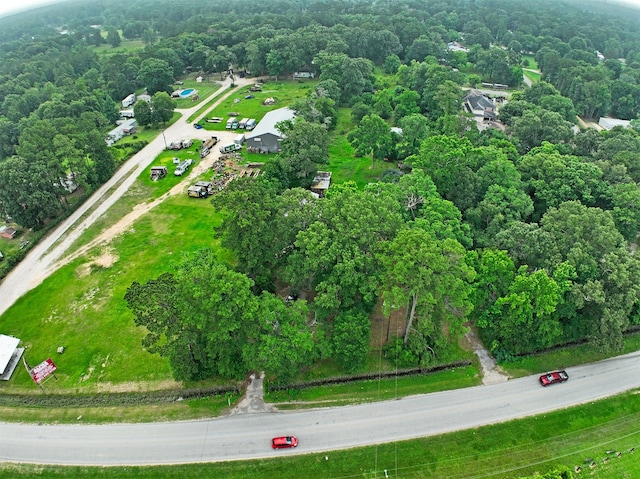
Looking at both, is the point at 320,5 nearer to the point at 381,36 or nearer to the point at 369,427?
the point at 381,36

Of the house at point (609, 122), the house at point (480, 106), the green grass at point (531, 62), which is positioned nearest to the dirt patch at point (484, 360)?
the house at point (480, 106)

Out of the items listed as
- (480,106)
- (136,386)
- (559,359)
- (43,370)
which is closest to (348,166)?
(480,106)

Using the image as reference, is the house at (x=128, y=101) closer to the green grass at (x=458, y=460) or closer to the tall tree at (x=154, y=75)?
the tall tree at (x=154, y=75)

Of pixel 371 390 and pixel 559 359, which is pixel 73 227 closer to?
pixel 371 390

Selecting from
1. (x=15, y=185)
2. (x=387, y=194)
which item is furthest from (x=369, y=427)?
(x=15, y=185)

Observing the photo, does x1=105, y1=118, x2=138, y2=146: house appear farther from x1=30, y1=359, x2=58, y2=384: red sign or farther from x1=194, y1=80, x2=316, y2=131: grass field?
x1=30, y1=359, x2=58, y2=384: red sign

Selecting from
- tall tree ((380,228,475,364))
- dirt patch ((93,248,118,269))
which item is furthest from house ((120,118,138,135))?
tall tree ((380,228,475,364))
